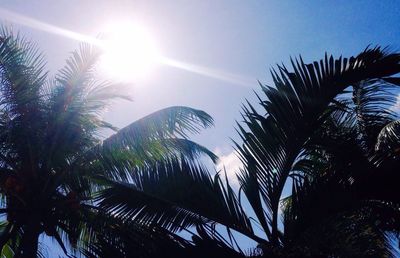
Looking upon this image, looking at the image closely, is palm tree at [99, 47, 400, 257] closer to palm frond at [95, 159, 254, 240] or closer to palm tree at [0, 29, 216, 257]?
palm frond at [95, 159, 254, 240]

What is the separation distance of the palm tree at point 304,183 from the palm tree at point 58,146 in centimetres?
448

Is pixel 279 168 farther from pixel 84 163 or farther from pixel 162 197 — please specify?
pixel 84 163

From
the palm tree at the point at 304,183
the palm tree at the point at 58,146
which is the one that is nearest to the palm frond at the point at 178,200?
the palm tree at the point at 304,183

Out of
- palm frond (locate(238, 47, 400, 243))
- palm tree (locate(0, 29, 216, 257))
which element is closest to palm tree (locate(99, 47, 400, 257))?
palm frond (locate(238, 47, 400, 243))

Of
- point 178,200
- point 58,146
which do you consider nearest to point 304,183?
point 178,200

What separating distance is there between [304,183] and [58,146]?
6.83m

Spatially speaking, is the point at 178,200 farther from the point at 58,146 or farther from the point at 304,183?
the point at 58,146

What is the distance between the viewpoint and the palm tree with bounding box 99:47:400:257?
3.73 meters

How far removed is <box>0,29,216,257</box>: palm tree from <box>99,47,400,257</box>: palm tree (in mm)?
4478

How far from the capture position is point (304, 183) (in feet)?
13.3

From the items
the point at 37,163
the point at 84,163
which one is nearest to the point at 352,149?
the point at 84,163

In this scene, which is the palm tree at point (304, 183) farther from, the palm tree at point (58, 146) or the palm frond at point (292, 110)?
the palm tree at point (58, 146)

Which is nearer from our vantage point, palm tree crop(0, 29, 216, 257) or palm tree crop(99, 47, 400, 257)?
palm tree crop(99, 47, 400, 257)

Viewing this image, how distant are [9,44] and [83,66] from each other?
64.9 inches
